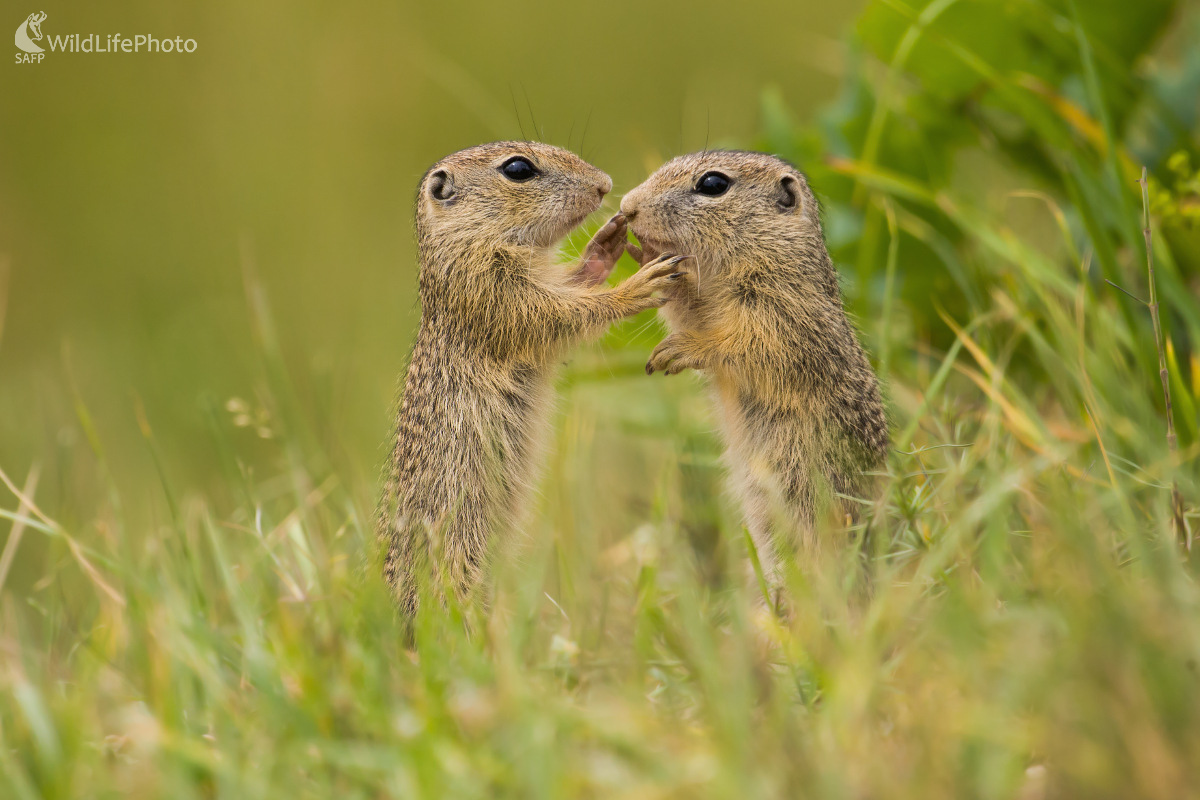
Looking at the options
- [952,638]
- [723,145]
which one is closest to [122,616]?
[952,638]

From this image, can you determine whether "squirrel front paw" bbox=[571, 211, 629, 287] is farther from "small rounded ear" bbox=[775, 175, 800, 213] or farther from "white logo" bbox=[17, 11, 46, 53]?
"white logo" bbox=[17, 11, 46, 53]

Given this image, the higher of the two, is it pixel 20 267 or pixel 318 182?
pixel 318 182

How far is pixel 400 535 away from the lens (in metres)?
3.87

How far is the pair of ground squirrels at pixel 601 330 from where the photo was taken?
3.74 metres

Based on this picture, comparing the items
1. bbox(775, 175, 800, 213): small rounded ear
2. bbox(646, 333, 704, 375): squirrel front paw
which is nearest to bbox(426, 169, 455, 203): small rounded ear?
bbox(646, 333, 704, 375): squirrel front paw

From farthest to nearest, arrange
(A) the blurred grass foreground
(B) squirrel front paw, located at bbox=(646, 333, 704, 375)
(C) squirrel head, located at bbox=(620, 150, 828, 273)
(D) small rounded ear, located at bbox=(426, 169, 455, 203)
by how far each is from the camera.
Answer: (D) small rounded ear, located at bbox=(426, 169, 455, 203) → (C) squirrel head, located at bbox=(620, 150, 828, 273) → (B) squirrel front paw, located at bbox=(646, 333, 704, 375) → (A) the blurred grass foreground

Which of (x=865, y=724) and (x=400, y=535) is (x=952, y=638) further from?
(x=400, y=535)

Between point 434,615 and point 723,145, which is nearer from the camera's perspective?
point 434,615

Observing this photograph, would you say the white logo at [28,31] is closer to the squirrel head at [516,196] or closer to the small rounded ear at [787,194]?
the squirrel head at [516,196]

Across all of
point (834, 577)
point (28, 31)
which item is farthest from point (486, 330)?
point (28, 31)

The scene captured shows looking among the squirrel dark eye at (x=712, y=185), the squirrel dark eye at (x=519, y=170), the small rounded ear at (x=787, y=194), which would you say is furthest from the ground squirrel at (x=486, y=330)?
the small rounded ear at (x=787, y=194)

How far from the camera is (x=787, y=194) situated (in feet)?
13.4

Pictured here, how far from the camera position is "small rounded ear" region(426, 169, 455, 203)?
430 cm

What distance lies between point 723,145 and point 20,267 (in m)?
8.20
